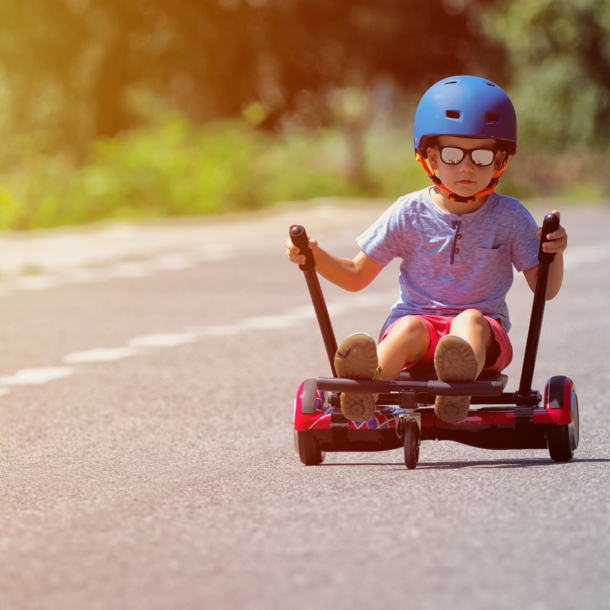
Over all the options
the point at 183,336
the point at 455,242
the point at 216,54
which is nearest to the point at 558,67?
the point at 216,54

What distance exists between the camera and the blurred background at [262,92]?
2606 cm

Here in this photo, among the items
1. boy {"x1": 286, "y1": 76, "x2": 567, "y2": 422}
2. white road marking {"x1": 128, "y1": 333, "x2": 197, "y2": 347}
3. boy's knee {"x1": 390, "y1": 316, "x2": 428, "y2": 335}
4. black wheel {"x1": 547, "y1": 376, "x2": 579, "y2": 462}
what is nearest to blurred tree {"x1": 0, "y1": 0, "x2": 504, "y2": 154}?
white road marking {"x1": 128, "y1": 333, "x2": 197, "y2": 347}

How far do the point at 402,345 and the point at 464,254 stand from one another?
48 cm

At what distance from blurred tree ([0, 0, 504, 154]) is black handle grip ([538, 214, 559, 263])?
24.2m

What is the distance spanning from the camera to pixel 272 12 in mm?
31266

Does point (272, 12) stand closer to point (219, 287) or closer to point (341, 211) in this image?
point (341, 211)

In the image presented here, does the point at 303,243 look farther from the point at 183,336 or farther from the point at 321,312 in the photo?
the point at 183,336

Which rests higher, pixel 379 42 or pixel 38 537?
pixel 379 42

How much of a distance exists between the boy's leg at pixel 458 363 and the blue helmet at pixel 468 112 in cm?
78

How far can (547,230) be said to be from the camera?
5.86 metres

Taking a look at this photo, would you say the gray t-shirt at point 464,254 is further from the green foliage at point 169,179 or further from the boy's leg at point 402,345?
the green foliage at point 169,179

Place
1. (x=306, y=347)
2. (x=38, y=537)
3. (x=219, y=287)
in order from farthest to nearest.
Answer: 1. (x=219, y=287)
2. (x=306, y=347)
3. (x=38, y=537)

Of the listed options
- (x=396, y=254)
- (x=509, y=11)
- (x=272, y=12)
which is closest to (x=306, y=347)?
(x=396, y=254)

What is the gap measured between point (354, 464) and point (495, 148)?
4.47ft
